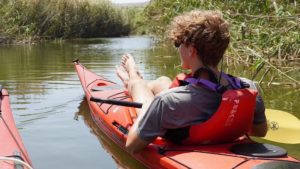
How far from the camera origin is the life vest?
110 inches

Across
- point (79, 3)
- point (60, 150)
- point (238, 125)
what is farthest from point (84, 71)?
point (79, 3)

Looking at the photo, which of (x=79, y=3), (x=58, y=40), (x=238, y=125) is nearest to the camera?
(x=238, y=125)

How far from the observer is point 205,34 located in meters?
2.76

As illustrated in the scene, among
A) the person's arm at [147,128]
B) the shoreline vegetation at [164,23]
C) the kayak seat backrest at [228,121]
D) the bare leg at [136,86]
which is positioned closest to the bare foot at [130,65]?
the bare leg at [136,86]

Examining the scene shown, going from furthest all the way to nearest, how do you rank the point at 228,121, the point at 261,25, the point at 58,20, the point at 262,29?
the point at 58,20 → the point at 261,25 → the point at 262,29 → the point at 228,121

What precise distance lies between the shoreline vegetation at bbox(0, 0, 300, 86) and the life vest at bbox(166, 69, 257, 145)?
4.31 feet

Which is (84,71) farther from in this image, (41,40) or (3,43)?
(41,40)

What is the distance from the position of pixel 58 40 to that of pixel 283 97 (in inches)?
673

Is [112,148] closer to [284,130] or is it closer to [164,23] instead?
[284,130]

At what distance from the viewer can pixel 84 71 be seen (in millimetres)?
6492

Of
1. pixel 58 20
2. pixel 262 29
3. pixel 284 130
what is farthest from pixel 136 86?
pixel 58 20

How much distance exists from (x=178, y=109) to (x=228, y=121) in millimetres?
313

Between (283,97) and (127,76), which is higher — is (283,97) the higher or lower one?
the lower one

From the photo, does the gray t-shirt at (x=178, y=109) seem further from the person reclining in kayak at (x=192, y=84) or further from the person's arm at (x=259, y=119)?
the person's arm at (x=259, y=119)
